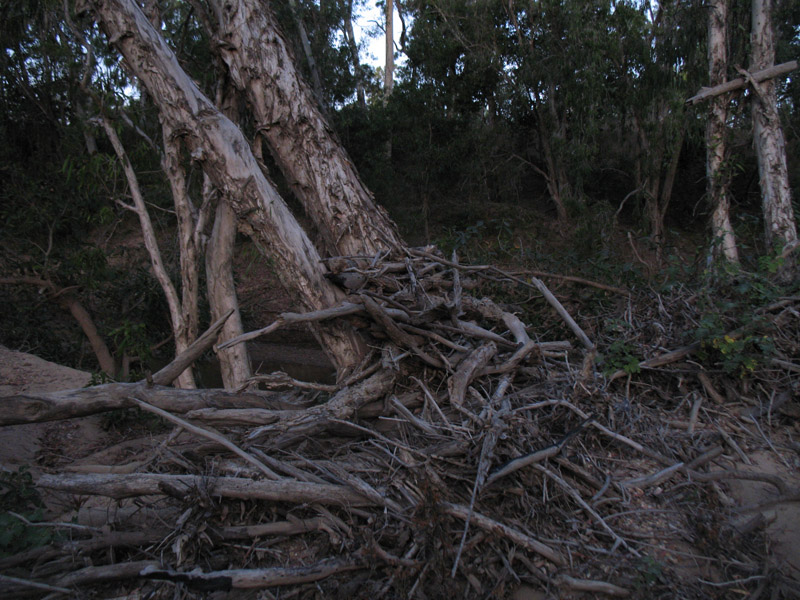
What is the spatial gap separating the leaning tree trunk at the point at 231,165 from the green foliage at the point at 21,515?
200 centimetres

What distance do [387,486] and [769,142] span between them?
22.7ft

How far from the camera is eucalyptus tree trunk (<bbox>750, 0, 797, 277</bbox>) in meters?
6.61

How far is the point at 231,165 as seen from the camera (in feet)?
14.3

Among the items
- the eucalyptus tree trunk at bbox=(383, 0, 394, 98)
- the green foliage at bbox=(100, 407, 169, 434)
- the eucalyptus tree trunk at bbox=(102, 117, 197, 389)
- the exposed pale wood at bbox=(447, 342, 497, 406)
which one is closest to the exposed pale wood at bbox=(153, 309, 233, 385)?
the exposed pale wood at bbox=(447, 342, 497, 406)

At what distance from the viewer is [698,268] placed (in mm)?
5176

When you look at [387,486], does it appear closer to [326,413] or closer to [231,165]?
[326,413]

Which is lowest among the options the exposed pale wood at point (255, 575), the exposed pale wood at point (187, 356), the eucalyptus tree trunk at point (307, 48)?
the exposed pale wood at point (255, 575)

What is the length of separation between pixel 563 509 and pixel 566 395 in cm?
84

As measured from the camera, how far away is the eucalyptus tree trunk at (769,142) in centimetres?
661

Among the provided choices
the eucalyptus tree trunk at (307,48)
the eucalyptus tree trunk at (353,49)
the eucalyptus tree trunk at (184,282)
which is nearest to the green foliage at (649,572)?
the eucalyptus tree trunk at (184,282)

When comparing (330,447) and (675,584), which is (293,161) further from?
(675,584)

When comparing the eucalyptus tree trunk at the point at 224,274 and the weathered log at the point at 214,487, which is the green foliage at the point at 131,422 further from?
the weathered log at the point at 214,487

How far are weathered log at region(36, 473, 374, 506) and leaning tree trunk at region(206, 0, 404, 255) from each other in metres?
2.53

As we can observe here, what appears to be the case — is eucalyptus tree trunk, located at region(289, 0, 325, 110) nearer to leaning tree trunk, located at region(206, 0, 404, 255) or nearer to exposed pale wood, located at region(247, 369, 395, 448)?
leaning tree trunk, located at region(206, 0, 404, 255)
